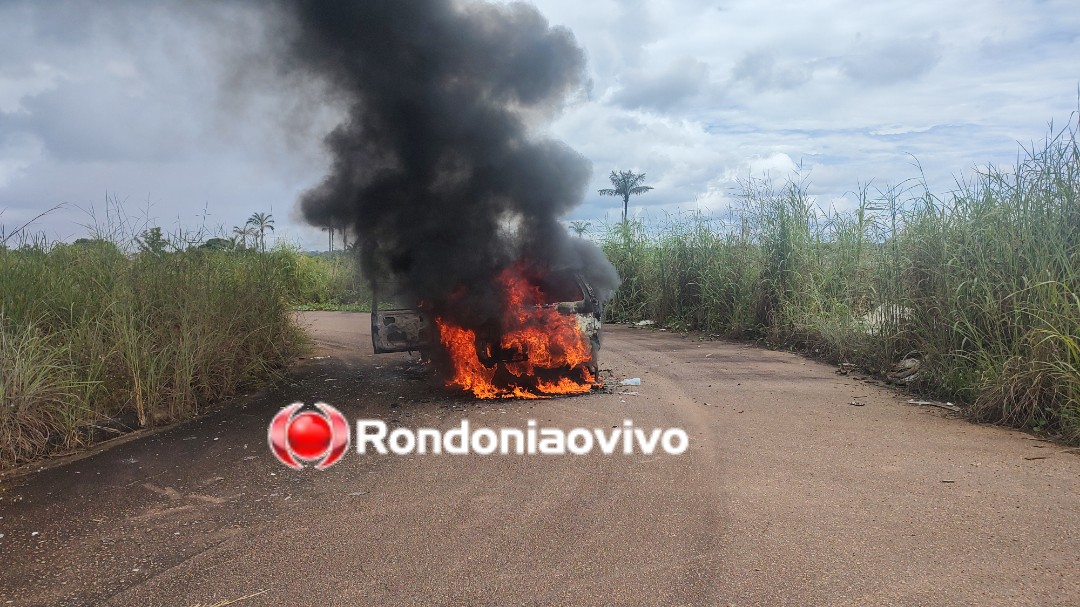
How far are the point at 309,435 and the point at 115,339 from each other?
1.87m

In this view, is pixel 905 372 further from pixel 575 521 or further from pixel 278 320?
pixel 278 320

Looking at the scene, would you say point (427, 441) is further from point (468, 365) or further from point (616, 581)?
point (616, 581)

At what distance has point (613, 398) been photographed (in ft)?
22.1

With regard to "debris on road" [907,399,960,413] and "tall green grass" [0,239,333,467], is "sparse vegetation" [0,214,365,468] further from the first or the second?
"debris on road" [907,399,960,413]

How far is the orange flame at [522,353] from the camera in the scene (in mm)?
6930

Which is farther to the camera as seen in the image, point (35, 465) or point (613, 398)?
point (613, 398)

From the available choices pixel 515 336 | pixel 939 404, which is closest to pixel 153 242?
pixel 515 336

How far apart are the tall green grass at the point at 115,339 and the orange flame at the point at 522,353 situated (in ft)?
7.24

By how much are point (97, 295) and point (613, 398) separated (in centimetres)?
488

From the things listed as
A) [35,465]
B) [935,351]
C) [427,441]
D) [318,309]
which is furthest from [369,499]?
[318,309]

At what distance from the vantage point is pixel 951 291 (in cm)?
644

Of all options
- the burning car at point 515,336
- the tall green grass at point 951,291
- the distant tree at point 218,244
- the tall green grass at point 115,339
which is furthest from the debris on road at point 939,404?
the distant tree at point 218,244

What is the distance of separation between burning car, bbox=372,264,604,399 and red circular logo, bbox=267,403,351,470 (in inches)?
52.7

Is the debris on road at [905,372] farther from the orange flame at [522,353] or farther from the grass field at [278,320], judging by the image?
the orange flame at [522,353]
